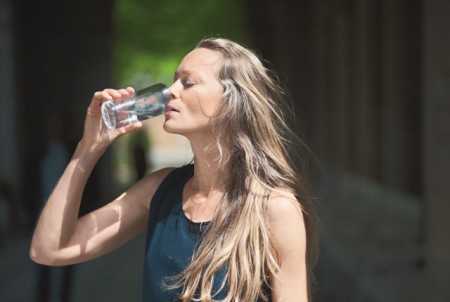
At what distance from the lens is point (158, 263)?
2.54m

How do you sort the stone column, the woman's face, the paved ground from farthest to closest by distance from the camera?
the paved ground, the stone column, the woman's face

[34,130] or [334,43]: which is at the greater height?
[334,43]

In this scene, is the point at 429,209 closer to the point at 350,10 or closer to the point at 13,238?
the point at 13,238

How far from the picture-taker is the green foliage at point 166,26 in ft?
108

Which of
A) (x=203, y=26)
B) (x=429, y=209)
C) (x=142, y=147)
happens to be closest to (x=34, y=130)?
(x=142, y=147)

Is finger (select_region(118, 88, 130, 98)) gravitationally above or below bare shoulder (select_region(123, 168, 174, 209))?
above

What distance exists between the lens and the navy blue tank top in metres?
2.49

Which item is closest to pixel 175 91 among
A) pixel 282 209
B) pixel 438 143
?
pixel 282 209

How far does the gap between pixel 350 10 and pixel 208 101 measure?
1717 centimetres

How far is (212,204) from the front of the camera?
2598 mm

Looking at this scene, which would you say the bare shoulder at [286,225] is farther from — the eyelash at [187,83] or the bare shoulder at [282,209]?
the eyelash at [187,83]

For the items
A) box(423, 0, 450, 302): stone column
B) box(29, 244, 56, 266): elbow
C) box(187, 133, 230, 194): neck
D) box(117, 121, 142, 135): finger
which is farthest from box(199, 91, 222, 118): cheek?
box(423, 0, 450, 302): stone column

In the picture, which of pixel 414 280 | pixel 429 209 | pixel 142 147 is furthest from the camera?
pixel 142 147

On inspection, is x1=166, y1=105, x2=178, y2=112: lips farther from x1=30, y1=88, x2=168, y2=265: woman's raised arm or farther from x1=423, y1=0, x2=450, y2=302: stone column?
x1=423, y1=0, x2=450, y2=302: stone column
